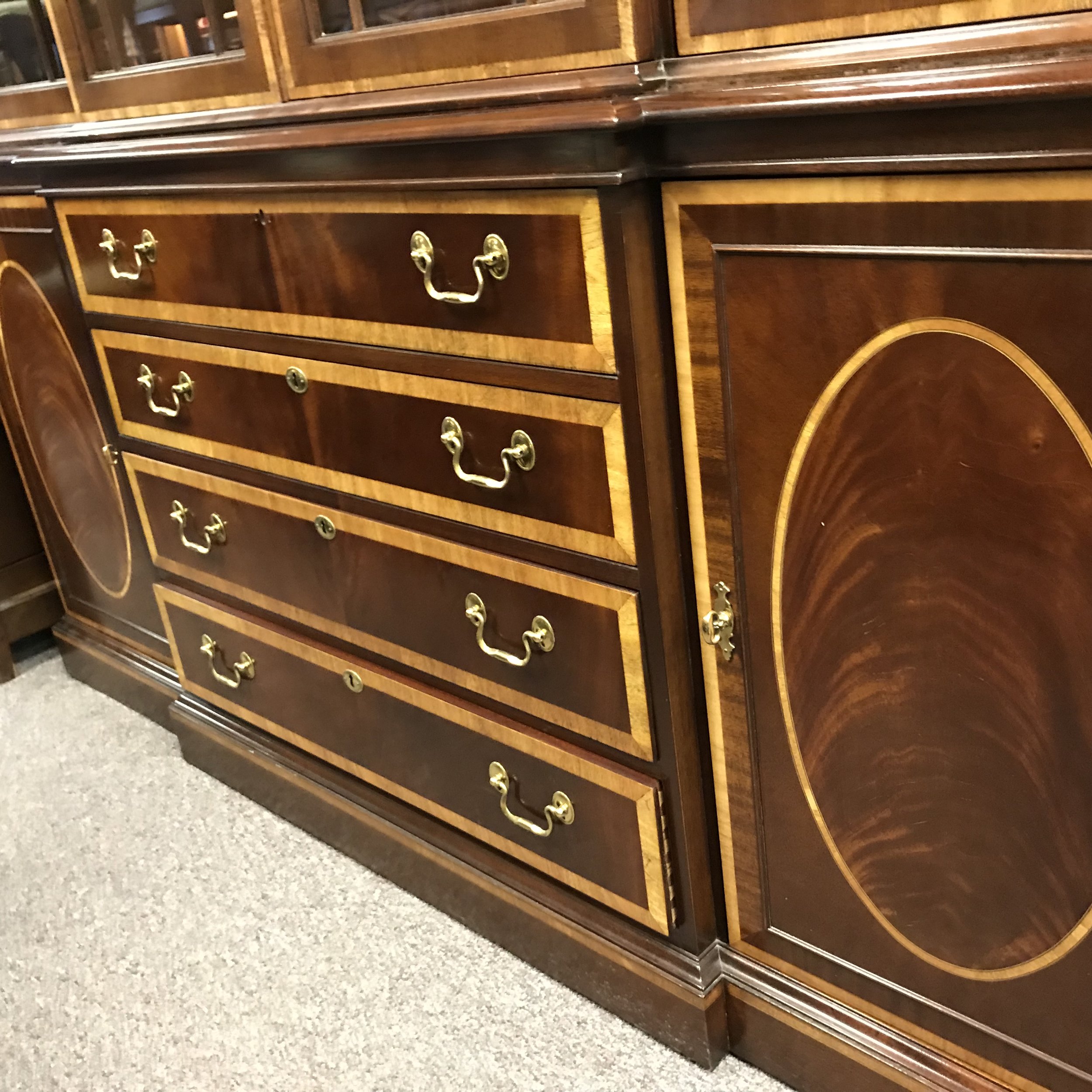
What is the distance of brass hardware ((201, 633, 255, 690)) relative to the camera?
4.94 ft

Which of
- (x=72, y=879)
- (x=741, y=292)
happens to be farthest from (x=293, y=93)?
(x=72, y=879)

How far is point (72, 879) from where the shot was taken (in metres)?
1.54

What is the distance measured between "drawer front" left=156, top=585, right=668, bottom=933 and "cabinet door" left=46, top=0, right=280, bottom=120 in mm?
658

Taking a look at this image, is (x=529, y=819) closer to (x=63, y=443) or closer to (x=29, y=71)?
(x=63, y=443)

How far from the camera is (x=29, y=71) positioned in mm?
1445

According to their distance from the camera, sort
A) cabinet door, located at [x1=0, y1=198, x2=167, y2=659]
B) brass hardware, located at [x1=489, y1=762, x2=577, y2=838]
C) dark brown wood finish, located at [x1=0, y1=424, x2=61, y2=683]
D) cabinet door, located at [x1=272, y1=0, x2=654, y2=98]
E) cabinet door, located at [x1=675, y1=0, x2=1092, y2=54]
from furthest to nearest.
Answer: dark brown wood finish, located at [x1=0, y1=424, x2=61, y2=683] → cabinet door, located at [x1=0, y1=198, x2=167, y2=659] → brass hardware, located at [x1=489, y1=762, x2=577, y2=838] → cabinet door, located at [x1=272, y1=0, x2=654, y2=98] → cabinet door, located at [x1=675, y1=0, x2=1092, y2=54]

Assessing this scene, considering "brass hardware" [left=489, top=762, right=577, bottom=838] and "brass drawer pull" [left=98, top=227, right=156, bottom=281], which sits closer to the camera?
"brass hardware" [left=489, top=762, right=577, bottom=838]

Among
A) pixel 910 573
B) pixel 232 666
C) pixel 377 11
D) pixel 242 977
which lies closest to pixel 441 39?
pixel 377 11

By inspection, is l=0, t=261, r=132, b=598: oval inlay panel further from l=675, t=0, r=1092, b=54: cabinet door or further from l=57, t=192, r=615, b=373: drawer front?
l=675, t=0, r=1092, b=54: cabinet door

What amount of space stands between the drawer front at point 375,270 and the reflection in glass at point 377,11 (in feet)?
0.49

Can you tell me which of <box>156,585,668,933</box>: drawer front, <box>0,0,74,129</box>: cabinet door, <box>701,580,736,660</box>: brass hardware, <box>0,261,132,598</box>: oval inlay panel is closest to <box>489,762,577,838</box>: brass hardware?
<box>156,585,668,933</box>: drawer front

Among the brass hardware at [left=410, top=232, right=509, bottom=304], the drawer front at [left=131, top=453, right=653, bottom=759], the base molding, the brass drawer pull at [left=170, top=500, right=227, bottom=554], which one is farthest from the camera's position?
the base molding

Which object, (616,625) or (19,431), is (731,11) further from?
(19,431)

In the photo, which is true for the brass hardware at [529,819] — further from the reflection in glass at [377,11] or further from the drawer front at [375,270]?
the reflection in glass at [377,11]
